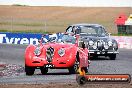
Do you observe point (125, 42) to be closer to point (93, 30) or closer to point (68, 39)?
point (93, 30)

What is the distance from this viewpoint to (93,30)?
25.5 metres

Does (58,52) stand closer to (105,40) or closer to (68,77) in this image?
(68,77)

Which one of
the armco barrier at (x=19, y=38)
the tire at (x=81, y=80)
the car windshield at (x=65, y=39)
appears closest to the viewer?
the tire at (x=81, y=80)

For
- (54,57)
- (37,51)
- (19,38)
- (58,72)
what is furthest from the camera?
(19,38)

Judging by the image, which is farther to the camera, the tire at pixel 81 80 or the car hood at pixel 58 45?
the car hood at pixel 58 45

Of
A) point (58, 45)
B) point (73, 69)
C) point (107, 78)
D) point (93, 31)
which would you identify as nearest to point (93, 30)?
point (93, 31)

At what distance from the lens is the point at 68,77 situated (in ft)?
55.9

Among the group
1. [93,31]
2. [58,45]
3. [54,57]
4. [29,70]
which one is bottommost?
[29,70]

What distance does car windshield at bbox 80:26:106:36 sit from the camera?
25344 millimetres

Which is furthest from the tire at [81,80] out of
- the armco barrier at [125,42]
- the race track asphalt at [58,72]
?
the armco barrier at [125,42]

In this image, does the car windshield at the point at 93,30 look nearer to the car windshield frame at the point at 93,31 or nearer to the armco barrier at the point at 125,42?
the car windshield frame at the point at 93,31

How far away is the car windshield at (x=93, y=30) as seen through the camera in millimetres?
25344

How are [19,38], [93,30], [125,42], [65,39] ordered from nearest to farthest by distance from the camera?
[65,39]
[93,30]
[125,42]
[19,38]

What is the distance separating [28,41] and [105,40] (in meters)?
12.6
